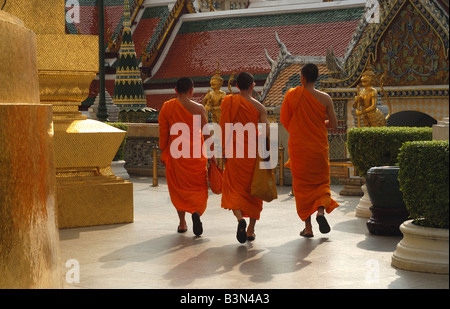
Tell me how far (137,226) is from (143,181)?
699cm

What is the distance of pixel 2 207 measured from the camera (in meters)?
5.43

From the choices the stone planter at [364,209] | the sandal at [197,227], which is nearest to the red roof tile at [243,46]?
the stone planter at [364,209]

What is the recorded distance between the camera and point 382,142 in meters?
10.6

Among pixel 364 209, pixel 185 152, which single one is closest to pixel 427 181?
pixel 185 152

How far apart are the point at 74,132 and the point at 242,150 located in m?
2.02

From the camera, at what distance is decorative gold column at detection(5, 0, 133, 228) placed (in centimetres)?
930

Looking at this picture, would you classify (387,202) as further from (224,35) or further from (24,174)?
(224,35)

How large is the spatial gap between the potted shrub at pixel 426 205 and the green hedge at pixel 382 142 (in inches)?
139

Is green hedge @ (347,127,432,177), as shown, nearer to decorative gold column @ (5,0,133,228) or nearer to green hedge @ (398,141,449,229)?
decorative gold column @ (5,0,133,228)

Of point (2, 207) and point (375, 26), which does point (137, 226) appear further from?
point (375, 26)

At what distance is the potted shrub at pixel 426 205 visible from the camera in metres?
6.68

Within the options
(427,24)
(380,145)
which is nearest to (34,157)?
(380,145)

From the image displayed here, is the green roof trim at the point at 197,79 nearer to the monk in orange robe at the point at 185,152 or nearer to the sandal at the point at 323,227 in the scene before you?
the monk in orange robe at the point at 185,152

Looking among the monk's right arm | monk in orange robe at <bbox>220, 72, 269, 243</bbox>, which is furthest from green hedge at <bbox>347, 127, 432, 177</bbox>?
monk in orange robe at <bbox>220, 72, 269, 243</bbox>
